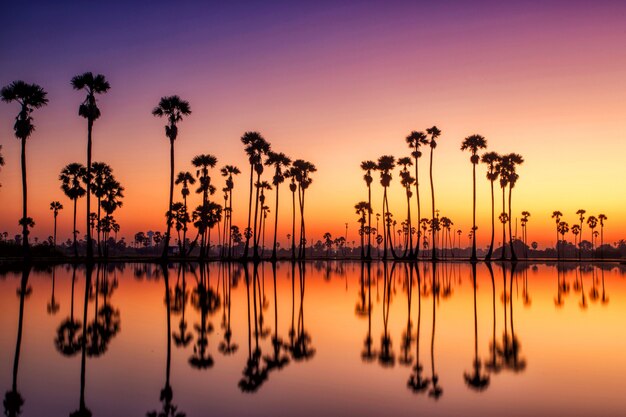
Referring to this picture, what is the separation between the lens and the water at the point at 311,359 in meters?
7.31

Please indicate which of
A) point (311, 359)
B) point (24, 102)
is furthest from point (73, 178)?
point (311, 359)

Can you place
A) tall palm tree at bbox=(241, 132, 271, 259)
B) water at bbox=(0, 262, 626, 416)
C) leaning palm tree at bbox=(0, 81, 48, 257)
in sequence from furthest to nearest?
tall palm tree at bbox=(241, 132, 271, 259) < leaning palm tree at bbox=(0, 81, 48, 257) < water at bbox=(0, 262, 626, 416)

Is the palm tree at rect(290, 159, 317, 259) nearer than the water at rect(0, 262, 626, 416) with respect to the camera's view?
No

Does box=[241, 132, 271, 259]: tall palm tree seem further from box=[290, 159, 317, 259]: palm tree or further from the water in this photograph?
the water

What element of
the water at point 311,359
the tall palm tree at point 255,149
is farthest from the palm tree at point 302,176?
the water at point 311,359

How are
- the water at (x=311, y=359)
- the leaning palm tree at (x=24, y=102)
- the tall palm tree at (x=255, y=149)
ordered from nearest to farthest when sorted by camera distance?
the water at (x=311, y=359), the leaning palm tree at (x=24, y=102), the tall palm tree at (x=255, y=149)

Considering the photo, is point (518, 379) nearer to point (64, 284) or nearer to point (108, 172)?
point (64, 284)

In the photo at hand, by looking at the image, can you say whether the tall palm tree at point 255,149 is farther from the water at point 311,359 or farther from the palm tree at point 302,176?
the water at point 311,359

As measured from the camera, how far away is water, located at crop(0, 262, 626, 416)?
7.31 metres

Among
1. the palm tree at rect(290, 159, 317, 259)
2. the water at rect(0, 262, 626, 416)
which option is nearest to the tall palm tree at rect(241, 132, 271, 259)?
the palm tree at rect(290, 159, 317, 259)

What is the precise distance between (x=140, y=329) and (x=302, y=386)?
6700mm

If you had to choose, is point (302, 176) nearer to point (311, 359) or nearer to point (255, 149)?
point (255, 149)

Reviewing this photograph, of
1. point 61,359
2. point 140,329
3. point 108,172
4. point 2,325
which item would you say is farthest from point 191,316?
point 108,172

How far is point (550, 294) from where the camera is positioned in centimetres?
2444
